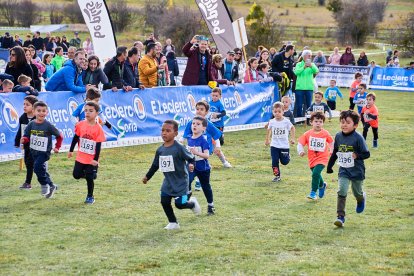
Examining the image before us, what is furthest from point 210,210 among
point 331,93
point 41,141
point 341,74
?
point 341,74

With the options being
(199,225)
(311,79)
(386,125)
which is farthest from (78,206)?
(386,125)

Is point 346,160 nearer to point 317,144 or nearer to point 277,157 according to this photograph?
point 317,144

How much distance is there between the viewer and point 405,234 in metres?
10.7

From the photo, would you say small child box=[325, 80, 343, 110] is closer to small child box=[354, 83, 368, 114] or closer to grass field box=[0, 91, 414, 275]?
small child box=[354, 83, 368, 114]

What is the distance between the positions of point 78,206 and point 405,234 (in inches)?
187

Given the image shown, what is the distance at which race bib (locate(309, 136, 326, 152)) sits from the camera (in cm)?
1326

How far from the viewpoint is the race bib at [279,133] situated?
15062mm

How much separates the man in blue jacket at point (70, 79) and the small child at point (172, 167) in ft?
20.8

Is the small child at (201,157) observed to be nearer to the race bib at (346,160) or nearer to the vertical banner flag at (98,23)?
the race bib at (346,160)

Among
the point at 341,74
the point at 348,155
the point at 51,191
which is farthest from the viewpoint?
the point at 341,74

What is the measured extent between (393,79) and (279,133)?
2441cm

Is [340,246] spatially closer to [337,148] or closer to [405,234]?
[405,234]

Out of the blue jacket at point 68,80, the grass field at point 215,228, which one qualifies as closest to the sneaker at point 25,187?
the grass field at point 215,228

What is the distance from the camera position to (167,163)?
10805 mm
